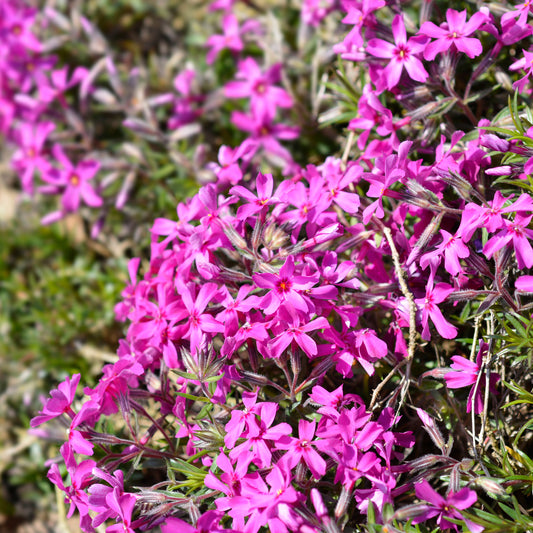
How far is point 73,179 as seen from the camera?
9.67 ft

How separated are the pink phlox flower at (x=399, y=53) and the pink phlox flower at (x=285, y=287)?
0.78m

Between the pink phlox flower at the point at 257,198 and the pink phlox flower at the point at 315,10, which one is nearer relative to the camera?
the pink phlox flower at the point at 257,198

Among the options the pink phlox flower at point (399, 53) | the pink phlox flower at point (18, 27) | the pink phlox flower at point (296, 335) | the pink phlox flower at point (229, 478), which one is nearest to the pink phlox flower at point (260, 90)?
the pink phlox flower at point (399, 53)

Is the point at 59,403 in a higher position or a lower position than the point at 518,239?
lower

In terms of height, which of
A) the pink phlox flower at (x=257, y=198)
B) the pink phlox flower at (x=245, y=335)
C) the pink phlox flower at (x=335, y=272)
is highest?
the pink phlox flower at (x=257, y=198)

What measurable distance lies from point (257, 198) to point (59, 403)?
33.8 inches

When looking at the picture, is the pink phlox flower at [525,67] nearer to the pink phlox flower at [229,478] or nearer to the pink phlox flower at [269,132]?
the pink phlox flower at [269,132]

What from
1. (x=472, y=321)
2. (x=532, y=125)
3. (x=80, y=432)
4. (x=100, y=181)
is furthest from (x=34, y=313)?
(x=532, y=125)

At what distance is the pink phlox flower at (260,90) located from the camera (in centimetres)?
278

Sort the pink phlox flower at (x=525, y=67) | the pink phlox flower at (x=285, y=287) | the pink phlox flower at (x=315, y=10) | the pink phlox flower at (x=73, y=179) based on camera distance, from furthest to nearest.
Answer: the pink phlox flower at (x=73, y=179) → the pink phlox flower at (x=315, y=10) → the pink phlox flower at (x=525, y=67) → the pink phlox flower at (x=285, y=287)

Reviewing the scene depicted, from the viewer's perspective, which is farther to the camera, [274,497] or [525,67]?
[525,67]

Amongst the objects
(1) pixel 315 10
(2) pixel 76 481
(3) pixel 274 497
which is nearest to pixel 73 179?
(1) pixel 315 10

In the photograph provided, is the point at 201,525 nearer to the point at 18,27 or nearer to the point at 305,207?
the point at 305,207

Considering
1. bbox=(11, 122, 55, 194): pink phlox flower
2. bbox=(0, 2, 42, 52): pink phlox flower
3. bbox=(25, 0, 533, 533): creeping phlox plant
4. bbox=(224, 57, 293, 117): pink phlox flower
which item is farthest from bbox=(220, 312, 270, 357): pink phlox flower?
bbox=(0, 2, 42, 52): pink phlox flower
